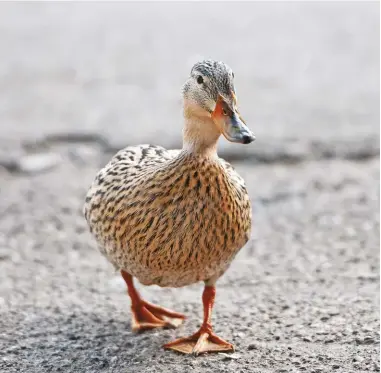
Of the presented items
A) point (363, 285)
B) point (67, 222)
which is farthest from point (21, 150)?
point (363, 285)

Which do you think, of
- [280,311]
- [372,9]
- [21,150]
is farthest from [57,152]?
[372,9]

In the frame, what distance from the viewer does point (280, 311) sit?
4.62 metres

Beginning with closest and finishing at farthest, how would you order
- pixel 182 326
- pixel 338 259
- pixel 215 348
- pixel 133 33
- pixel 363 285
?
pixel 215 348 < pixel 182 326 < pixel 363 285 < pixel 338 259 < pixel 133 33

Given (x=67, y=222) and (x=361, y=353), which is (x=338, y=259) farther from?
(x=67, y=222)

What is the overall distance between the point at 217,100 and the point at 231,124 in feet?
0.47

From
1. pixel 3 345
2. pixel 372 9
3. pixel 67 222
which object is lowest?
pixel 3 345

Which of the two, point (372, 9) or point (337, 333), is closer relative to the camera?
point (337, 333)

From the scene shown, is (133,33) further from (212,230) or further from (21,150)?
(212,230)

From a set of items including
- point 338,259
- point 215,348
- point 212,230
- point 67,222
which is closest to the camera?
point 212,230

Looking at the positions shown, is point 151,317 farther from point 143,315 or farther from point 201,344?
point 201,344

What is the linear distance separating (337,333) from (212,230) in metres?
0.93

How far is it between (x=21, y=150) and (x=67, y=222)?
140 centimetres

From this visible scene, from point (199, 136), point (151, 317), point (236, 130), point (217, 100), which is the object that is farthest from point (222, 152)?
point (236, 130)

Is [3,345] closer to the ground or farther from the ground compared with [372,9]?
closer to the ground
